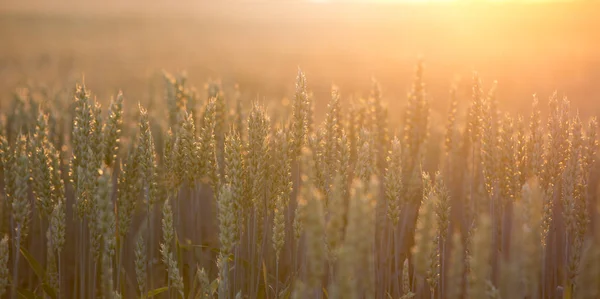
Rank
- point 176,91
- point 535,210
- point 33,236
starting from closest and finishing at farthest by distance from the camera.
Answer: point 535,210
point 33,236
point 176,91

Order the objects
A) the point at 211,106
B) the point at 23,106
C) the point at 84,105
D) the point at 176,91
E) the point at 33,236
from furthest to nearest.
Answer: the point at 23,106
the point at 176,91
the point at 33,236
the point at 211,106
the point at 84,105

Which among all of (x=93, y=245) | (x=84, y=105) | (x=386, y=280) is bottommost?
(x=386, y=280)

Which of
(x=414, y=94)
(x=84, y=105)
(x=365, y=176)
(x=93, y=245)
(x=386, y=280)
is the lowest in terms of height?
(x=386, y=280)

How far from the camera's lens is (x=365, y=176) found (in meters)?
2.46

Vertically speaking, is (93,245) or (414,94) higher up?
(414,94)

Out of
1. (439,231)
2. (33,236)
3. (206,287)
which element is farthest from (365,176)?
(33,236)

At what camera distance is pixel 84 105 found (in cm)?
258

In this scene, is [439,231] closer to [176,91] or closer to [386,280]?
[386,280]

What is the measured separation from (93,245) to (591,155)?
8.49 ft

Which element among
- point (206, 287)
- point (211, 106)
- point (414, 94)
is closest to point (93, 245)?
point (206, 287)

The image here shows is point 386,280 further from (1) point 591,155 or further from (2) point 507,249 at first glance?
(1) point 591,155

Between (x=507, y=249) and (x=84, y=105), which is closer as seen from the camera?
(x=84, y=105)

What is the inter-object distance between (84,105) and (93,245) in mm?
689

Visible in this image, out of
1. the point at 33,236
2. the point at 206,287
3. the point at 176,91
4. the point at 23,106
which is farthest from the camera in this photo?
the point at 23,106
